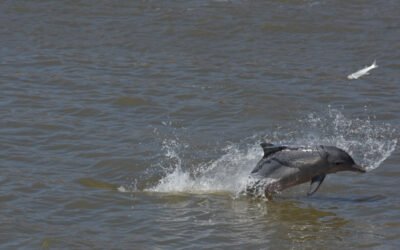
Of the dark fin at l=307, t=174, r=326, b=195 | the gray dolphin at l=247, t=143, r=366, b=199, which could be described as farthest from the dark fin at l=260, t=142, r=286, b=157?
the dark fin at l=307, t=174, r=326, b=195

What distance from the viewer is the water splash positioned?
36.0ft

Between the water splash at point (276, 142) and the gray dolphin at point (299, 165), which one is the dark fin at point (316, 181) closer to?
the gray dolphin at point (299, 165)

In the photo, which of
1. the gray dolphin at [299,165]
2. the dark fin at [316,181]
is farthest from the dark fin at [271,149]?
the dark fin at [316,181]

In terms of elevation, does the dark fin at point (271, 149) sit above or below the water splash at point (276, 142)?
above

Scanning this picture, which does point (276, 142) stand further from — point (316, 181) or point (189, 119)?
point (316, 181)

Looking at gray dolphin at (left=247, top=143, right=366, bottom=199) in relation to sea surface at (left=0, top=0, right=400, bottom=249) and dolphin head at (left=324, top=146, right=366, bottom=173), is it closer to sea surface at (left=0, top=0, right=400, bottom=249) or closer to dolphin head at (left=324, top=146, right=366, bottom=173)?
dolphin head at (left=324, top=146, right=366, bottom=173)

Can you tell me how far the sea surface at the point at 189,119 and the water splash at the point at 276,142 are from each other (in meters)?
0.03

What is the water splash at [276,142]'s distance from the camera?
11.0 metres

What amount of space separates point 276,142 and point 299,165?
1.85 metres

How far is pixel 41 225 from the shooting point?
953cm

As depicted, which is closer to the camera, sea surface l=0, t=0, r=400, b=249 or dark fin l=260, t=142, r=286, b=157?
sea surface l=0, t=0, r=400, b=249

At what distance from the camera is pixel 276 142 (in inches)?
475

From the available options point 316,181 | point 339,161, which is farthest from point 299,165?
point 339,161

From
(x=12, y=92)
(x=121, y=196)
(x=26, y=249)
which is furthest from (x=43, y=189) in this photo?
(x=12, y=92)
